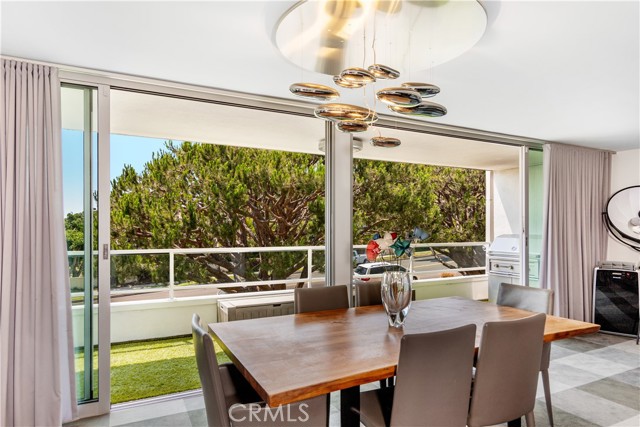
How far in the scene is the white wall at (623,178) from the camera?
5363mm

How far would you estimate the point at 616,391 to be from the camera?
316cm

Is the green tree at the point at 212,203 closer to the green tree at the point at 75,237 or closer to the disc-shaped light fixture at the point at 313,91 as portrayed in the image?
the green tree at the point at 75,237

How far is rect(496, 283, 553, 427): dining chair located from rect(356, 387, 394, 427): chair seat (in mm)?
1200

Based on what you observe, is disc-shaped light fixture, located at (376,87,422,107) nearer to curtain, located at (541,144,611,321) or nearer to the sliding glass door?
the sliding glass door

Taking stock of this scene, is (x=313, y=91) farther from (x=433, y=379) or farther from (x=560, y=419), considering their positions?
(x=560, y=419)

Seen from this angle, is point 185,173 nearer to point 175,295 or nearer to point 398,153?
point 175,295

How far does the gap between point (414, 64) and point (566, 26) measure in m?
0.82

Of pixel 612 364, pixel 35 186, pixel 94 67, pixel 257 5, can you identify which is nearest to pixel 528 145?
pixel 612 364

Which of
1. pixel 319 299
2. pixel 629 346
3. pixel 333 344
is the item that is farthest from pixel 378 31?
pixel 629 346

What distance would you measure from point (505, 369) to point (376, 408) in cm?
63

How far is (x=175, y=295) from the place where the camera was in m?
5.26

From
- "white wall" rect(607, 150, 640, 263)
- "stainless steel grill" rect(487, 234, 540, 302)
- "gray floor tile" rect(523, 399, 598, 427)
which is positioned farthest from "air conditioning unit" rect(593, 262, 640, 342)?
"gray floor tile" rect(523, 399, 598, 427)

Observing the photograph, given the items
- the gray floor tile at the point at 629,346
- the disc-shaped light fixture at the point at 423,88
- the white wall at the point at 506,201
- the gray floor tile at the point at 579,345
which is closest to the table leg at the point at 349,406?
the disc-shaped light fixture at the point at 423,88

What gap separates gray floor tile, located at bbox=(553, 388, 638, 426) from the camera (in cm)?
272
